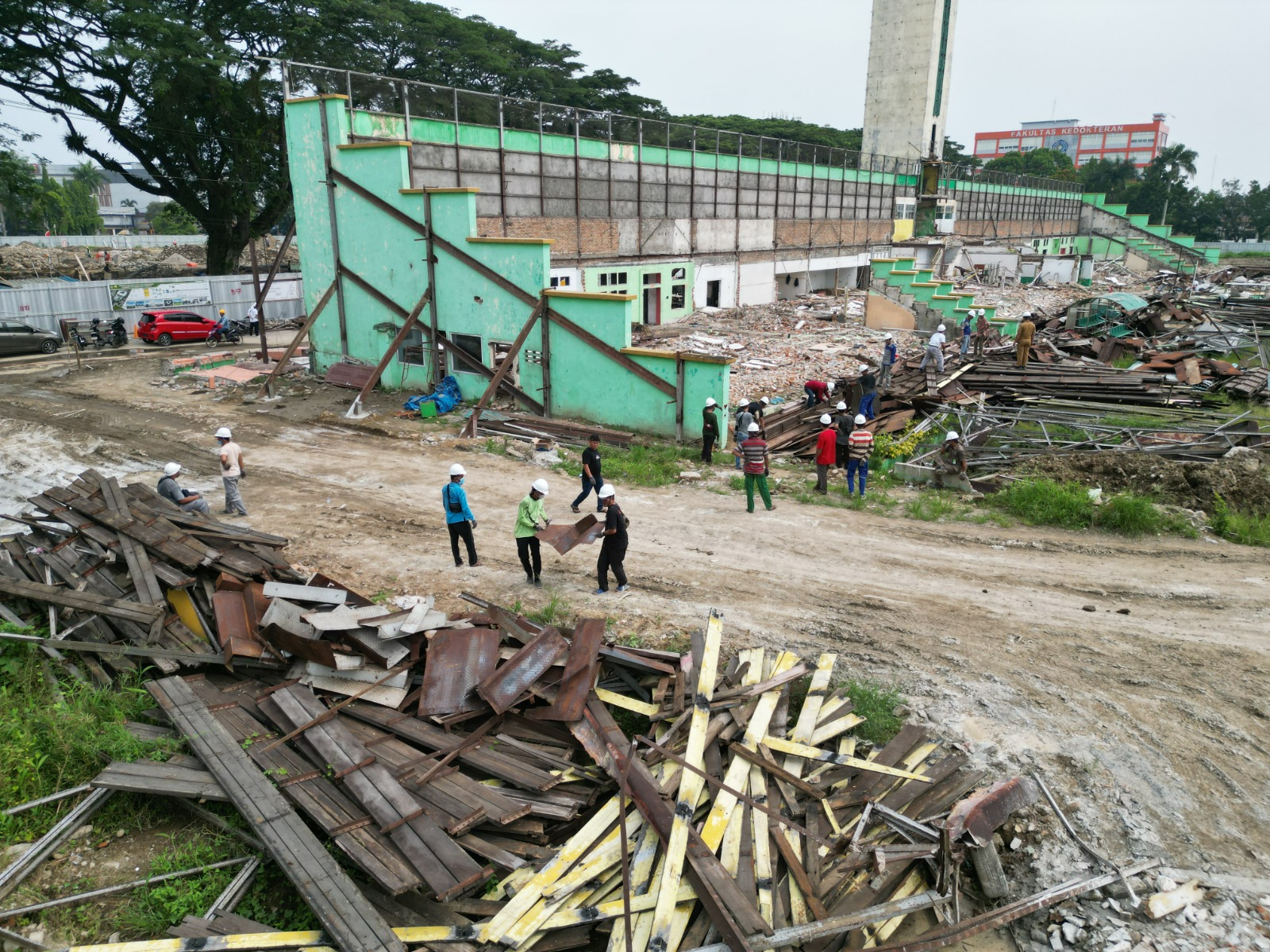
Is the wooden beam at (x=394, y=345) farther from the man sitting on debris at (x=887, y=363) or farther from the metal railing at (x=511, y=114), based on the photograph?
the man sitting on debris at (x=887, y=363)

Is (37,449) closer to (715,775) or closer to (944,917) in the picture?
(715,775)

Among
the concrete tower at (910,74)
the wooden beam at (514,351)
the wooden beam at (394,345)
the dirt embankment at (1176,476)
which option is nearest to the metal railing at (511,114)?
the wooden beam at (394,345)

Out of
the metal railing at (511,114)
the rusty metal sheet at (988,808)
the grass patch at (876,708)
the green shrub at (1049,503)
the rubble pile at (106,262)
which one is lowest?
the grass patch at (876,708)

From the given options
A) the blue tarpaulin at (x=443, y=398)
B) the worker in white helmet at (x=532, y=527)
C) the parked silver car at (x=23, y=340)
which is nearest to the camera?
the worker in white helmet at (x=532, y=527)

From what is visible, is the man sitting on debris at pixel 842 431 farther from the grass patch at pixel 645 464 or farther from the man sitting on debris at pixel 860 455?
the grass patch at pixel 645 464

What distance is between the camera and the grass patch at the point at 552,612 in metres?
9.48

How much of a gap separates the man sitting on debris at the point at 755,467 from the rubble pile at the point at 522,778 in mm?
4650

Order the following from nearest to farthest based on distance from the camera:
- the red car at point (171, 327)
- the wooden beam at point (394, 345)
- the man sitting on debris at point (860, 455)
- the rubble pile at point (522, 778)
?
the rubble pile at point (522, 778)
the man sitting on debris at point (860, 455)
the wooden beam at point (394, 345)
the red car at point (171, 327)

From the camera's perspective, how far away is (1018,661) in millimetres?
8547

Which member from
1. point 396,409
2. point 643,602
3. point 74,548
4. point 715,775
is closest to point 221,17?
point 396,409

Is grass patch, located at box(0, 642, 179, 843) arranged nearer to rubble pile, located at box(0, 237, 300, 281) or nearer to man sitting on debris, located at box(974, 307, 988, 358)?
man sitting on debris, located at box(974, 307, 988, 358)

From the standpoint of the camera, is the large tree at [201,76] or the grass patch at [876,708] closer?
the grass patch at [876,708]

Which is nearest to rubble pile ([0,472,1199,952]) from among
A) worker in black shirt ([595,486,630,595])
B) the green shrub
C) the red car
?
worker in black shirt ([595,486,630,595])

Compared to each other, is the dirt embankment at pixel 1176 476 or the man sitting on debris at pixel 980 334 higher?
the man sitting on debris at pixel 980 334
